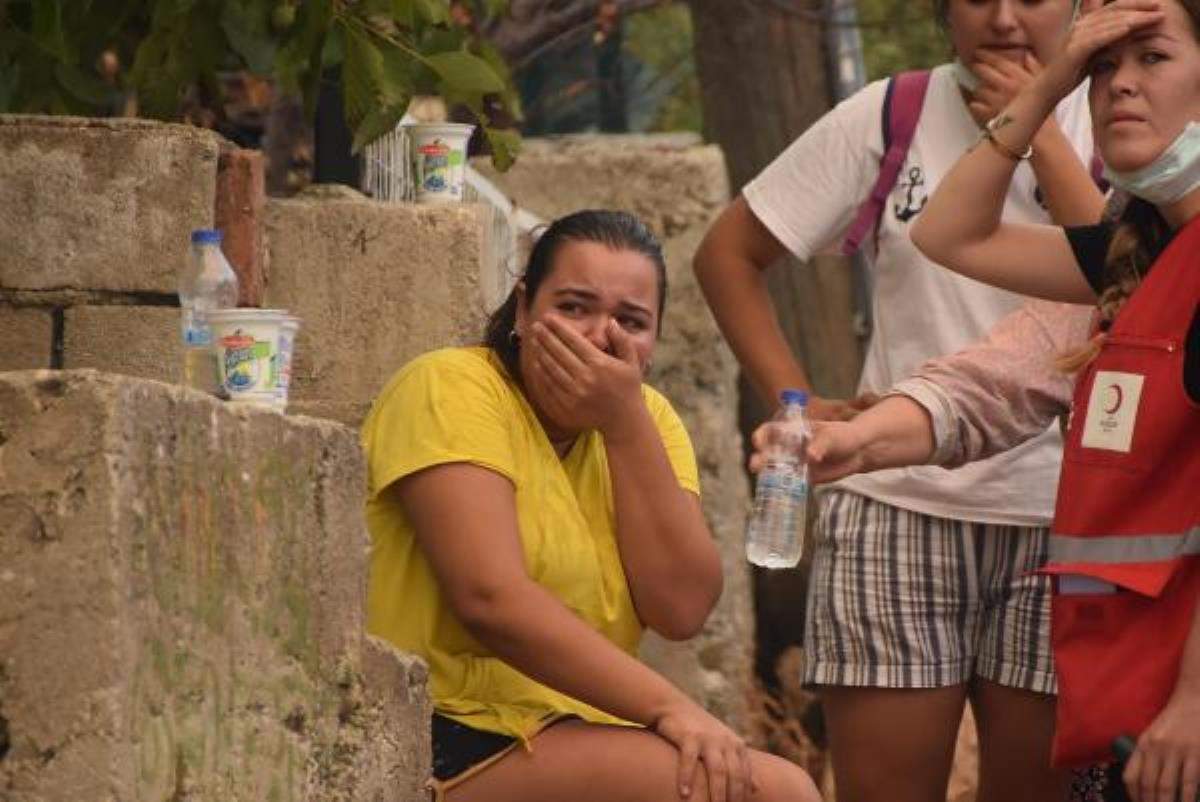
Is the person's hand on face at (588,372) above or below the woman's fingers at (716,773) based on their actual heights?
above

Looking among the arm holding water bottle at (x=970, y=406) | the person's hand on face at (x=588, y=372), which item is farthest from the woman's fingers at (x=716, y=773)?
the person's hand on face at (x=588, y=372)

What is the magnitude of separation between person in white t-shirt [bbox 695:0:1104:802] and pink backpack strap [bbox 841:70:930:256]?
0.02 meters

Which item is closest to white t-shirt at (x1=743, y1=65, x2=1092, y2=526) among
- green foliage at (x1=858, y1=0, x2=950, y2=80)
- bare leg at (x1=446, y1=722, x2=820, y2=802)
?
bare leg at (x1=446, y1=722, x2=820, y2=802)

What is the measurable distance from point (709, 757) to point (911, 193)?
1147mm

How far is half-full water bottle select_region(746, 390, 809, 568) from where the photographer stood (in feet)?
13.8

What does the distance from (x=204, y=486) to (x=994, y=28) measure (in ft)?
6.23

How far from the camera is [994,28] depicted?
15.3 feet

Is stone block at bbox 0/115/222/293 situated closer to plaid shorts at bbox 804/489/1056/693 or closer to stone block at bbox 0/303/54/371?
stone block at bbox 0/303/54/371

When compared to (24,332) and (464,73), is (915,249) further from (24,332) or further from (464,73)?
(24,332)

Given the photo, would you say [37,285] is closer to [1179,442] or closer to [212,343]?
[212,343]

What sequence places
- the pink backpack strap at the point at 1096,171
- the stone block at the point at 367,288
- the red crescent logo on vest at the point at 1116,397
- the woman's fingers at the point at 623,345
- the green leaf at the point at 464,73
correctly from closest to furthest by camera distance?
the red crescent logo on vest at the point at 1116,397 < the woman's fingers at the point at 623,345 < the pink backpack strap at the point at 1096,171 < the green leaf at the point at 464,73 < the stone block at the point at 367,288

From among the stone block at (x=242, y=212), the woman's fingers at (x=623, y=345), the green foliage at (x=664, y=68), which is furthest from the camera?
the green foliage at (x=664, y=68)

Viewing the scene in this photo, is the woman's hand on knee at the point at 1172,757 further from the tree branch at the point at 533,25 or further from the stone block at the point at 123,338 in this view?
the tree branch at the point at 533,25

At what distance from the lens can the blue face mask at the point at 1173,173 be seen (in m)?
3.80
